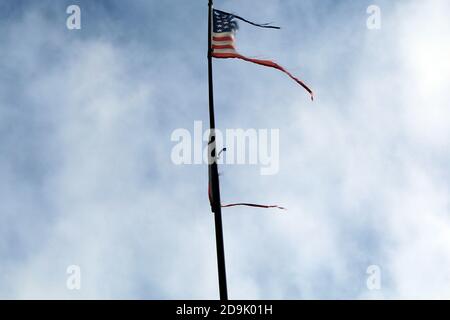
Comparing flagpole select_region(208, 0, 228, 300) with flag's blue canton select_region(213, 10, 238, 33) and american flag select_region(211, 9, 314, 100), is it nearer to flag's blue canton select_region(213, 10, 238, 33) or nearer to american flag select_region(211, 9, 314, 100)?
american flag select_region(211, 9, 314, 100)

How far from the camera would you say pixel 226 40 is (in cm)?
1078

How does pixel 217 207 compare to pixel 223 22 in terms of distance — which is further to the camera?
pixel 223 22

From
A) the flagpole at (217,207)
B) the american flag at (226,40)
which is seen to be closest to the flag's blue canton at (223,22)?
the american flag at (226,40)

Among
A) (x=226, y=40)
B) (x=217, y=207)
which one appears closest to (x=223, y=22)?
(x=226, y=40)

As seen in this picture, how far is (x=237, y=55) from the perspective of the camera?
34.7ft

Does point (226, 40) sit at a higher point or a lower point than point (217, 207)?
higher

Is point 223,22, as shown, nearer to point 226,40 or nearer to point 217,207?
point 226,40

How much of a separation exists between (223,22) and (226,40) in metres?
0.68

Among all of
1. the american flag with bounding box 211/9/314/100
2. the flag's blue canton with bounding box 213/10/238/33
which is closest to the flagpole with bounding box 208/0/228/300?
the american flag with bounding box 211/9/314/100

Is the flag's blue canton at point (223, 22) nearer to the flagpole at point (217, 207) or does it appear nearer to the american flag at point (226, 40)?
the american flag at point (226, 40)

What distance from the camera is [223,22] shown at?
11211 mm

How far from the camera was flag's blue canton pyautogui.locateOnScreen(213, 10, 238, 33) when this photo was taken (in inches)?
436
